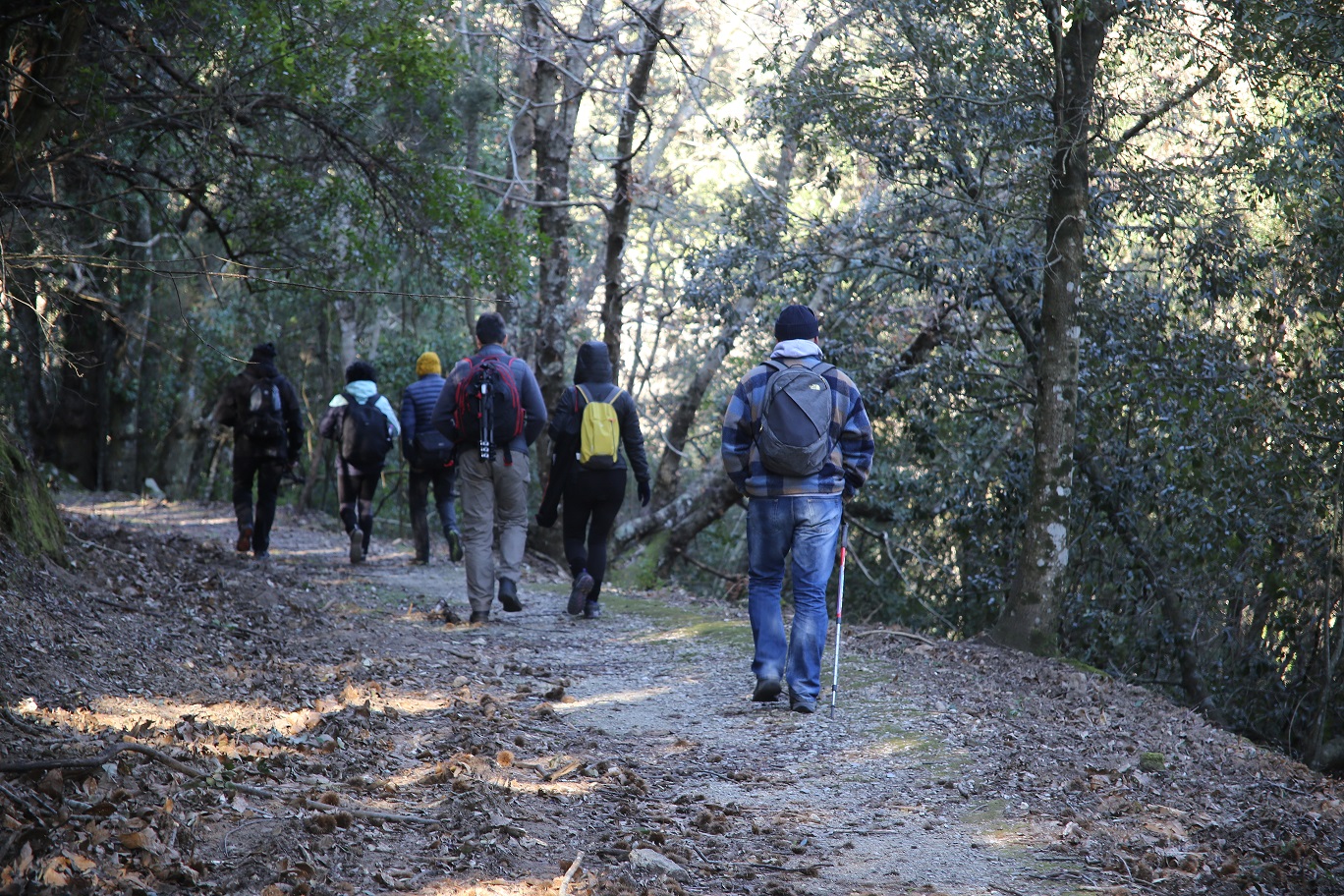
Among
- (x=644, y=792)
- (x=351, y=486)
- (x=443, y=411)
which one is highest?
(x=443, y=411)

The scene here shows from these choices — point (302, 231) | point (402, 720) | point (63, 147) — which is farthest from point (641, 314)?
point (402, 720)

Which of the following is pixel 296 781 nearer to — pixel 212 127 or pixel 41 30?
pixel 41 30

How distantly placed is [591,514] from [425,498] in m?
3.32

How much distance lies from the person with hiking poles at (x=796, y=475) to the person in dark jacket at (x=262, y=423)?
641 centimetres

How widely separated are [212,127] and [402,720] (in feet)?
17.1

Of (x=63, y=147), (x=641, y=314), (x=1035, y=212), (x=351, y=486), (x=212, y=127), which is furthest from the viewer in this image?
(x=641, y=314)

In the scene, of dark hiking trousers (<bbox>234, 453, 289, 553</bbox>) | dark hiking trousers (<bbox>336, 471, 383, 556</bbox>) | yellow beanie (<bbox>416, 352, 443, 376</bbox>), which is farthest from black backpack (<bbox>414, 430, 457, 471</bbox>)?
dark hiking trousers (<bbox>234, 453, 289, 553</bbox>)

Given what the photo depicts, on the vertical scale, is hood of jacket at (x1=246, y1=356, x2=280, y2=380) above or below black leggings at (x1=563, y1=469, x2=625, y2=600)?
above

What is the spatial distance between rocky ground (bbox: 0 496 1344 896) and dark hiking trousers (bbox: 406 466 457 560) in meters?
3.43

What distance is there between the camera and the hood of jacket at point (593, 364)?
8.94 m

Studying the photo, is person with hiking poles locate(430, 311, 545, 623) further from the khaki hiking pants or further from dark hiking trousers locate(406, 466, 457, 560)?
dark hiking trousers locate(406, 466, 457, 560)

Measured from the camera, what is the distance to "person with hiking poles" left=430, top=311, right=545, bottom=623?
28.1 ft

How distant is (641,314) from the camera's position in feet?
73.9

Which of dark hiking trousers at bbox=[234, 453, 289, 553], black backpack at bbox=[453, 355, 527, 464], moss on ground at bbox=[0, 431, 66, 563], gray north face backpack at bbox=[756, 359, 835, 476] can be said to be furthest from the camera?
dark hiking trousers at bbox=[234, 453, 289, 553]
